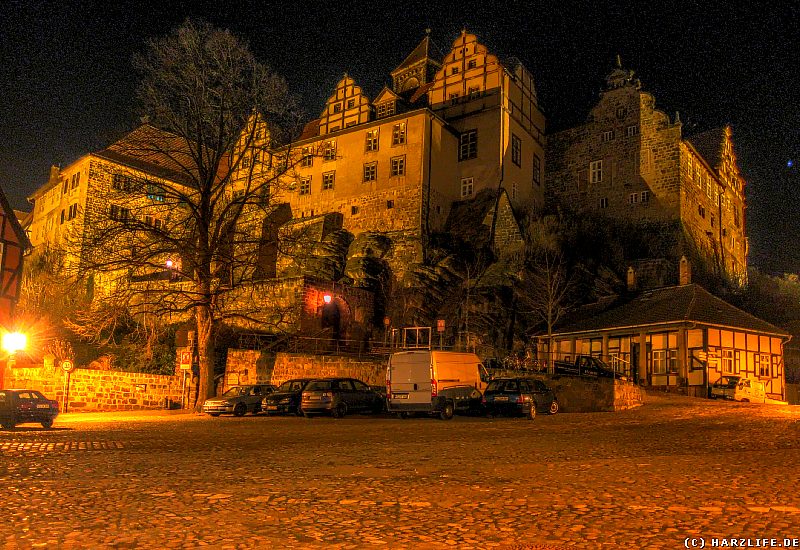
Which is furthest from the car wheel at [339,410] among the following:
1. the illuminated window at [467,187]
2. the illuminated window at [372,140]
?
the illuminated window at [372,140]

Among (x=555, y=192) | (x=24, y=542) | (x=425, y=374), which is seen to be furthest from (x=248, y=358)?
(x=555, y=192)

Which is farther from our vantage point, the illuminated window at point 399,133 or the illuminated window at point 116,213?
the illuminated window at point 399,133

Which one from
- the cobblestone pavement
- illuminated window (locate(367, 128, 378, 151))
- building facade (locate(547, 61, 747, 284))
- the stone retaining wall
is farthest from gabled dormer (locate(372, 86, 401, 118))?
the cobblestone pavement

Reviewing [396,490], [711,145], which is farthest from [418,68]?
[396,490]

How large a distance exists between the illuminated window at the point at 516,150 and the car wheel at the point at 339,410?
37.6 metres

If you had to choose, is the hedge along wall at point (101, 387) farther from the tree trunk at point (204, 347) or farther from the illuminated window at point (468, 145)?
the illuminated window at point (468, 145)

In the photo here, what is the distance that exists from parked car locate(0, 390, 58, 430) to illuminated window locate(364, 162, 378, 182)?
38.7 metres

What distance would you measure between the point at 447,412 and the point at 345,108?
1675 inches

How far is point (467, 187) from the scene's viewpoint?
190ft

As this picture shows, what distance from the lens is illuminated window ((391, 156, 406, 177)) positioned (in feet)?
181

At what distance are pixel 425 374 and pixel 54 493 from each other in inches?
639

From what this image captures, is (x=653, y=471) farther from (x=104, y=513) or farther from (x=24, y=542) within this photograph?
(x=24, y=542)

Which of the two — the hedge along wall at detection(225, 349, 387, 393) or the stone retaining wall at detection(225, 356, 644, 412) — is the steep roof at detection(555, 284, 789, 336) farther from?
the hedge along wall at detection(225, 349, 387, 393)

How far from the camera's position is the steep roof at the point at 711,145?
67.9m
